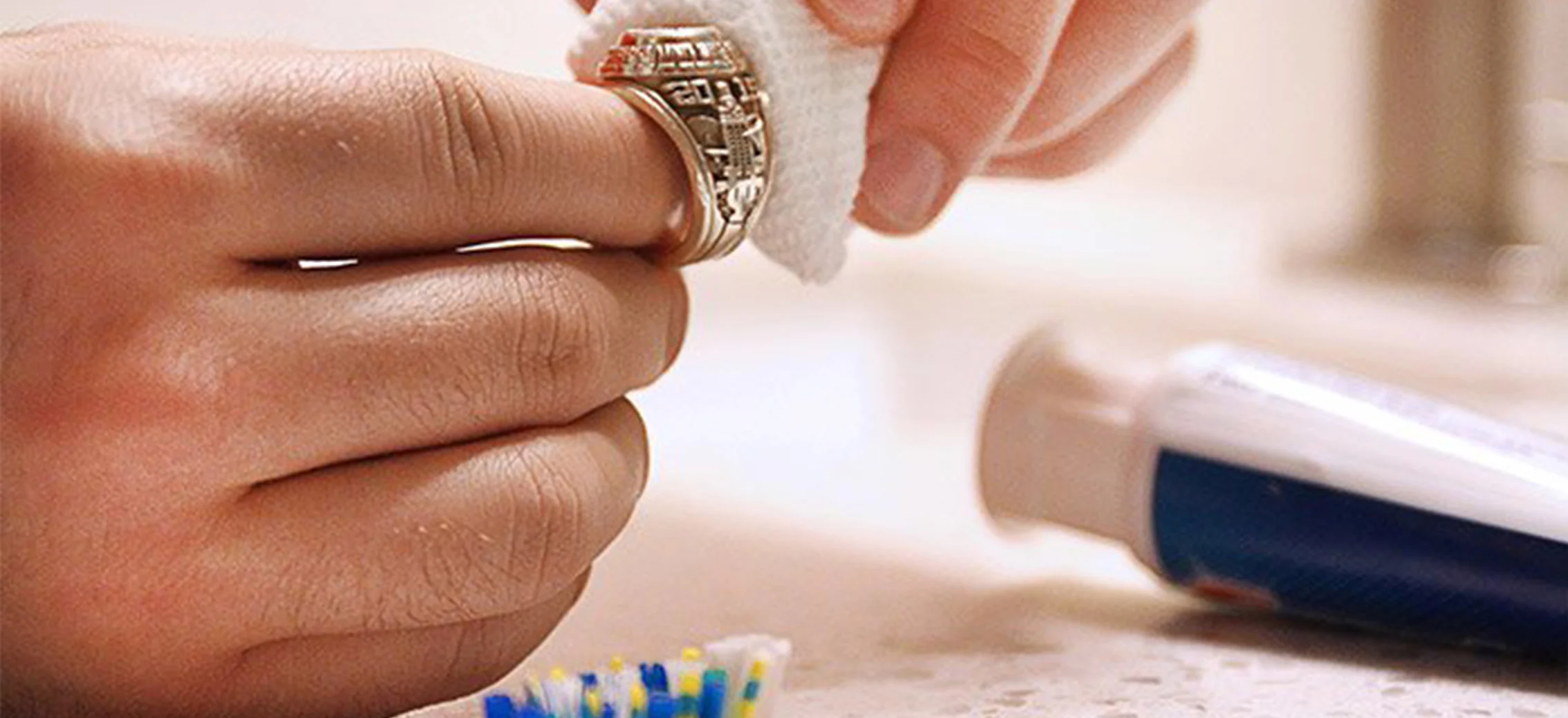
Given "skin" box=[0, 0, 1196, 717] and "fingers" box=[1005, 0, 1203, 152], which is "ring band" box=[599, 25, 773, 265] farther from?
"fingers" box=[1005, 0, 1203, 152]

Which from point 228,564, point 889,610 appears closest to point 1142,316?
point 889,610

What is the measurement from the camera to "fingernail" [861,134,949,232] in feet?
1.59

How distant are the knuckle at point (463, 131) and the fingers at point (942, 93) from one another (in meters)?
0.14

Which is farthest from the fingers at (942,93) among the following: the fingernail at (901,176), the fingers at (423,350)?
the fingers at (423,350)

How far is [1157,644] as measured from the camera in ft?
1.60

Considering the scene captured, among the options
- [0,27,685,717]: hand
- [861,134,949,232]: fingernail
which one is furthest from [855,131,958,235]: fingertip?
[0,27,685,717]: hand

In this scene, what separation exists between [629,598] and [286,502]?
202mm

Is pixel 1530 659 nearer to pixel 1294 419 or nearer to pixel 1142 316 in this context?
pixel 1294 419

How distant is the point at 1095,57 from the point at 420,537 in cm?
25

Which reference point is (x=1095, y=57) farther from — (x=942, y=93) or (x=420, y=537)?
(x=420, y=537)

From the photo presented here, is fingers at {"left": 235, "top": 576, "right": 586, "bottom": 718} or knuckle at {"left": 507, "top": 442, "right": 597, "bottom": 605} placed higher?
knuckle at {"left": 507, "top": 442, "right": 597, "bottom": 605}

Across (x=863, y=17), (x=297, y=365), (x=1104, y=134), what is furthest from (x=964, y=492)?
(x=297, y=365)

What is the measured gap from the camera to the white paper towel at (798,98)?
412 millimetres

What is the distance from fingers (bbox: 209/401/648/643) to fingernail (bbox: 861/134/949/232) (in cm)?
12
